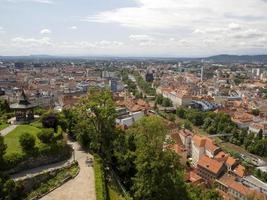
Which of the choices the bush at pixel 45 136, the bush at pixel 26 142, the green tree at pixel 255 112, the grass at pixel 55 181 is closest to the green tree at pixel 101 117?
the bush at pixel 45 136

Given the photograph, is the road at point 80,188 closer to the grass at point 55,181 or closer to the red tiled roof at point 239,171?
the grass at point 55,181

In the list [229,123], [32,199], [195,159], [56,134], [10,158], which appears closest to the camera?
[32,199]

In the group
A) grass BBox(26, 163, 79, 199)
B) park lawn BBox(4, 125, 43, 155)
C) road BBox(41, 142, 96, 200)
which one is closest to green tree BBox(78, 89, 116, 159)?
road BBox(41, 142, 96, 200)

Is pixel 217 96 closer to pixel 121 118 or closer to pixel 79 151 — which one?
pixel 121 118

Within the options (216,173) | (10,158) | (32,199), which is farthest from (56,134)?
(216,173)

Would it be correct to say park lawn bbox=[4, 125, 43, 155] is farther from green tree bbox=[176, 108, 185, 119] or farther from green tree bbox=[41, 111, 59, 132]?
green tree bbox=[176, 108, 185, 119]

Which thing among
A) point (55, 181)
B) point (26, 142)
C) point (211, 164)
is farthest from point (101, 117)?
point (211, 164)

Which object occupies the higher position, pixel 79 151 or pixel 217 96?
pixel 79 151
